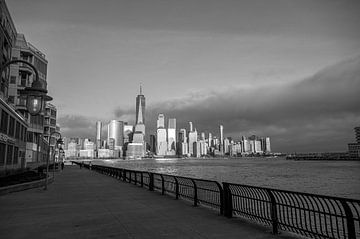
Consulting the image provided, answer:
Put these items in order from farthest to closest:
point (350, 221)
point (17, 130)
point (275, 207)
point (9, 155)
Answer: point (17, 130) < point (9, 155) < point (275, 207) < point (350, 221)

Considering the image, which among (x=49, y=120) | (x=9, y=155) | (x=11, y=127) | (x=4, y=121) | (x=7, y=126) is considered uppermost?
(x=49, y=120)

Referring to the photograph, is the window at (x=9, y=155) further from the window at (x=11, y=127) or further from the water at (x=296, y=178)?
the water at (x=296, y=178)

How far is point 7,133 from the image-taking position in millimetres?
30094

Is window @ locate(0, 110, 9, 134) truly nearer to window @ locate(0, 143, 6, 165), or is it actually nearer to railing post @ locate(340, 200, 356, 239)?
window @ locate(0, 143, 6, 165)

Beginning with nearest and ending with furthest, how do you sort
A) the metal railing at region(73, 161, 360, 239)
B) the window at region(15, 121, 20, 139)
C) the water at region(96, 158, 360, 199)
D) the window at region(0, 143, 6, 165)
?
the metal railing at region(73, 161, 360, 239) → the window at region(0, 143, 6, 165) → the window at region(15, 121, 20, 139) → the water at region(96, 158, 360, 199)

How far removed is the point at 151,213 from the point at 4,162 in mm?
24795

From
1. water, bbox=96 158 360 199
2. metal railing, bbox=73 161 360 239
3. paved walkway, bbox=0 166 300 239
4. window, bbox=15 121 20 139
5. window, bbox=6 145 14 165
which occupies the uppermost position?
window, bbox=15 121 20 139

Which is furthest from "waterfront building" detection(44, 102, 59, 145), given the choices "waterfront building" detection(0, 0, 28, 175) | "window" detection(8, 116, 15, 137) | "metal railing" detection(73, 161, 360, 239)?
"metal railing" detection(73, 161, 360, 239)

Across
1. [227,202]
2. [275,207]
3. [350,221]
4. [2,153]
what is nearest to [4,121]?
[2,153]

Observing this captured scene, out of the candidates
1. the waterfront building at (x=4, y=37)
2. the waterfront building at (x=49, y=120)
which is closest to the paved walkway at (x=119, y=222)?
the waterfront building at (x=4, y=37)

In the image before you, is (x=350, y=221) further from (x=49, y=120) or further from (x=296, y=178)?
(x=49, y=120)

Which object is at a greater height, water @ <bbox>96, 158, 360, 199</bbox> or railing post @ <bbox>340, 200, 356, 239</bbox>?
railing post @ <bbox>340, 200, 356, 239</bbox>

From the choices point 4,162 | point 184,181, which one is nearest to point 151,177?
point 184,181

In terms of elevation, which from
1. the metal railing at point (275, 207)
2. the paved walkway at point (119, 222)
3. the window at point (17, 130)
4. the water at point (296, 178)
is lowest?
the water at point (296, 178)
